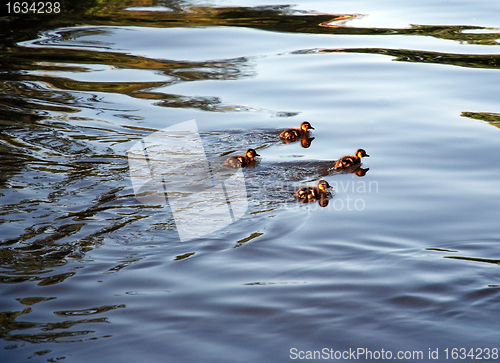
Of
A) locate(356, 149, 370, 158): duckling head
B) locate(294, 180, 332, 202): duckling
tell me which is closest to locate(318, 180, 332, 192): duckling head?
locate(294, 180, 332, 202): duckling

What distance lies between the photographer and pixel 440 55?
1071 cm

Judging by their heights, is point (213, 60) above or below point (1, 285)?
above

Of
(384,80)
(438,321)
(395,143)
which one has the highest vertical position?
(384,80)

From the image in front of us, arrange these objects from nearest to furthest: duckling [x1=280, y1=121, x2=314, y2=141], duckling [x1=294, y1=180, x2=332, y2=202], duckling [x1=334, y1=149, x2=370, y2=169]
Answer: duckling [x1=294, y1=180, x2=332, y2=202]
duckling [x1=334, y1=149, x2=370, y2=169]
duckling [x1=280, y1=121, x2=314, y2=141]

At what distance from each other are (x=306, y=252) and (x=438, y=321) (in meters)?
1.22

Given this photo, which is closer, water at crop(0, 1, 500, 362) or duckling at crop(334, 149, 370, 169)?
water at crop(0, 1, 500, 362)

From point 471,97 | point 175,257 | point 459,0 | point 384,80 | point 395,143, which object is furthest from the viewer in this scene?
point 459,0

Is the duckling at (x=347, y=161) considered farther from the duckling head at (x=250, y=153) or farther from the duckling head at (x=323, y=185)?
the duckling head at (x=250, y=153)

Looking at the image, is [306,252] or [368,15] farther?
[368,15]

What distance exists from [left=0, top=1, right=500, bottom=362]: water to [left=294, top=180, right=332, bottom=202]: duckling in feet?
0.44

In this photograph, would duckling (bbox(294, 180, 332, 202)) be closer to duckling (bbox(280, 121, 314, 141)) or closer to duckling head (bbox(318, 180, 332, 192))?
duckling head (bbox(318, 180, 332, 192))

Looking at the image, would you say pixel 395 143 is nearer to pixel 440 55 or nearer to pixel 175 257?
pixel 175 257

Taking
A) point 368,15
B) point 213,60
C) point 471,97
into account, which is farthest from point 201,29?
point 471,97

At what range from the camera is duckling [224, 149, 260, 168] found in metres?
6.18
